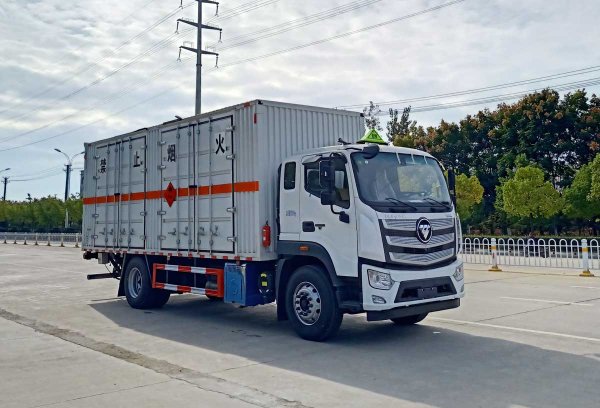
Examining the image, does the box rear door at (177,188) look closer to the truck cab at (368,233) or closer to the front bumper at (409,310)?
the truck cab at (368,233)

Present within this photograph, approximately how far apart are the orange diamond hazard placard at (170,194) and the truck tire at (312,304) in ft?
11.0

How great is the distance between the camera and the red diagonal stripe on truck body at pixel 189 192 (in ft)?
29.1

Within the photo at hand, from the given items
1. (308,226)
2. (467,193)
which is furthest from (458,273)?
(467,193)

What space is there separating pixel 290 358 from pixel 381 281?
4.97 ft

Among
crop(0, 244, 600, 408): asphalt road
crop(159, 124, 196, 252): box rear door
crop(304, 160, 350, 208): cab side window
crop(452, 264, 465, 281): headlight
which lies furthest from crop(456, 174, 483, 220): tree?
crop(304, 160, 350, 208): cab side window

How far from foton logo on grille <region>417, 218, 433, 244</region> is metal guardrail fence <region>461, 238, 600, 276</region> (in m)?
11.3

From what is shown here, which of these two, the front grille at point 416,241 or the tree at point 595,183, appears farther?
the tree at point 595,183

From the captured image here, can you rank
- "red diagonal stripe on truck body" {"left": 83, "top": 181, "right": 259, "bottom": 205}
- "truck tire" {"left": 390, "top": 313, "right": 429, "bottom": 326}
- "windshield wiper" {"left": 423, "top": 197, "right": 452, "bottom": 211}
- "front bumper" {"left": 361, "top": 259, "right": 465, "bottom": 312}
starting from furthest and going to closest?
"truck tire" {"left": 390, "top": 313, "right": 429, "bottom": 326} < "red diagonal stripe on truck body" {"left": 83, "top": 181, "right": 259, "bottom": 205} < "windshield wiper" {"left": 423, "top": 197, "right": 452, "bottom": 211} < "front bumper" {"left": 361, "top": 259, "right": 465, "bottom": 312}

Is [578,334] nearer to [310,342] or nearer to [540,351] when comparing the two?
[540,351]

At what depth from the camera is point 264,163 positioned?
872 cm

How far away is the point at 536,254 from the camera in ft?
65.5

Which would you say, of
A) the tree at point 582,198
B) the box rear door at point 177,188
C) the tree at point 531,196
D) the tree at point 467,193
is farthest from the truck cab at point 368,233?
the tree at point 467,193

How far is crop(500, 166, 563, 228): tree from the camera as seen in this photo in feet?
90.8

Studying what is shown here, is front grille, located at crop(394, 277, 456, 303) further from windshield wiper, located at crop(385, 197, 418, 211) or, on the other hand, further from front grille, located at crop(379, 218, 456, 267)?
Answer: windshield wiper, located at crop(385, 197, 418, 211)
